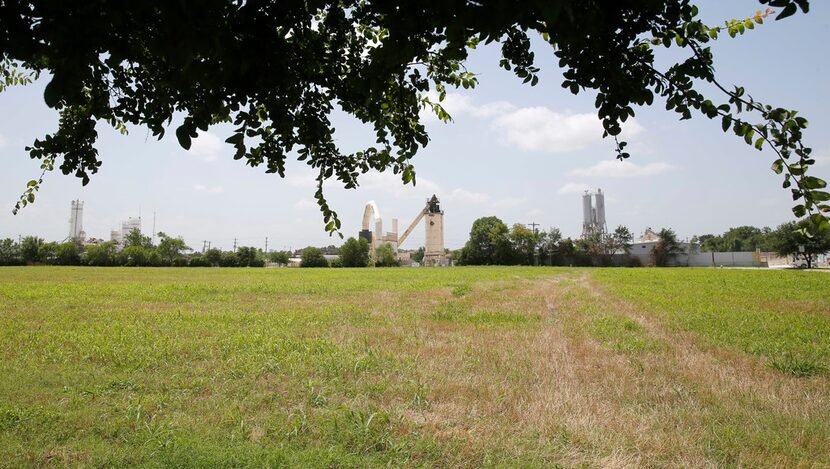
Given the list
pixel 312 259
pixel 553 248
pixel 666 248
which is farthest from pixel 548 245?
pixel 312 259

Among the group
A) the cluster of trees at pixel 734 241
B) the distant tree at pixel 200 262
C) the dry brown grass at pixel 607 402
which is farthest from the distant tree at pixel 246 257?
the cluster of trees at pixel 734 241

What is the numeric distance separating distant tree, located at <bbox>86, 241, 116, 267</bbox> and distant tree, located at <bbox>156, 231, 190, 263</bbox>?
28.2ft

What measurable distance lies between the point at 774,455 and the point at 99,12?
5178mm

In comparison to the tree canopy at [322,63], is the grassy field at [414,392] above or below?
below

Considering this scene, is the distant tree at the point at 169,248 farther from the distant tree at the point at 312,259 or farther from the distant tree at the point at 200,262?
the distant tree at the point at 312,259

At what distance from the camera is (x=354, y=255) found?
70688 millimetres

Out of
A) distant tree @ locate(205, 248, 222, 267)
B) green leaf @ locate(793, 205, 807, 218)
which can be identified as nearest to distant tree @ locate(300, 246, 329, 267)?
distant tree @ locate(205, 248, 222, 267)

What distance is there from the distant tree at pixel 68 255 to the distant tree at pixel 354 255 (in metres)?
38.6

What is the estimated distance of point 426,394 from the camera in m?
5.36

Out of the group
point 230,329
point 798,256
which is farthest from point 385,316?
point 798,256

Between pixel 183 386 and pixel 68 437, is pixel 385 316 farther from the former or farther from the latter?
pixel 68 437

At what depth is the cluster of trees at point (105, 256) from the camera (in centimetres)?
6838

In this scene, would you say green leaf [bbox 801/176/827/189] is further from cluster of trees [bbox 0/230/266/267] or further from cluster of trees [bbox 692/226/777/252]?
cluster of trees [bbox 692/226/777/252]

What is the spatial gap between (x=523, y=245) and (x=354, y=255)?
28.2 m
